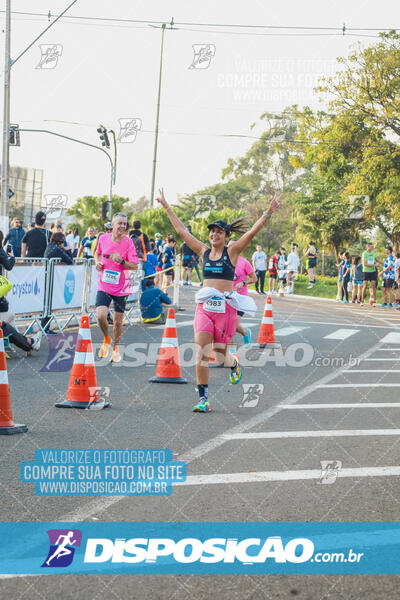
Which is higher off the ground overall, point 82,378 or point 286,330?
point 82,378

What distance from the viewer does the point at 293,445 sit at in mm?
6582

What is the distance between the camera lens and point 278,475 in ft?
18.3

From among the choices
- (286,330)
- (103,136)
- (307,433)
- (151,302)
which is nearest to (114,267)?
(307,433)

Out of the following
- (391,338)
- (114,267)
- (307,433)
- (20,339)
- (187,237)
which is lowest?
(391,338)

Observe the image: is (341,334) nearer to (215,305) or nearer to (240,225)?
(240,225)

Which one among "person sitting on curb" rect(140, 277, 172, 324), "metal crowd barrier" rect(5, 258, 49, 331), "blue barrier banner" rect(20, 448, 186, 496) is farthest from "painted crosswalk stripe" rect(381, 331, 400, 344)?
"blue barrier banner" rect(20, 448, 186, 496)

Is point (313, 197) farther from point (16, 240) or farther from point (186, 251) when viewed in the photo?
point (16, 240)

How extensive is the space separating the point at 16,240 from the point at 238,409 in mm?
13996

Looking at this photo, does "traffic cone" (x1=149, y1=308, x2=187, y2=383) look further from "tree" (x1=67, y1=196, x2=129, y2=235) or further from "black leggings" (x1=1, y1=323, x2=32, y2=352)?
"tree" (x1=67, y1=196, x2=129, y2=235)

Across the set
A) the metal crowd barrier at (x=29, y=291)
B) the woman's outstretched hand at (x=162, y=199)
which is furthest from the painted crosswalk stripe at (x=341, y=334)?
the woman's outstretched hand at (x=162, y=199)

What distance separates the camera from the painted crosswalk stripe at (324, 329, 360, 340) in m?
17.0

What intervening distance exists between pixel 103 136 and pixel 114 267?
946 inches

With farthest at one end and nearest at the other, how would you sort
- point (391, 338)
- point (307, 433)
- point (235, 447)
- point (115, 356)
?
1. point (391, 338)
2. point (115, 356)
3. point (307, 433)
4. point (235, 447)

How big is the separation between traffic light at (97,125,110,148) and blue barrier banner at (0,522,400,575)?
1221 inches
